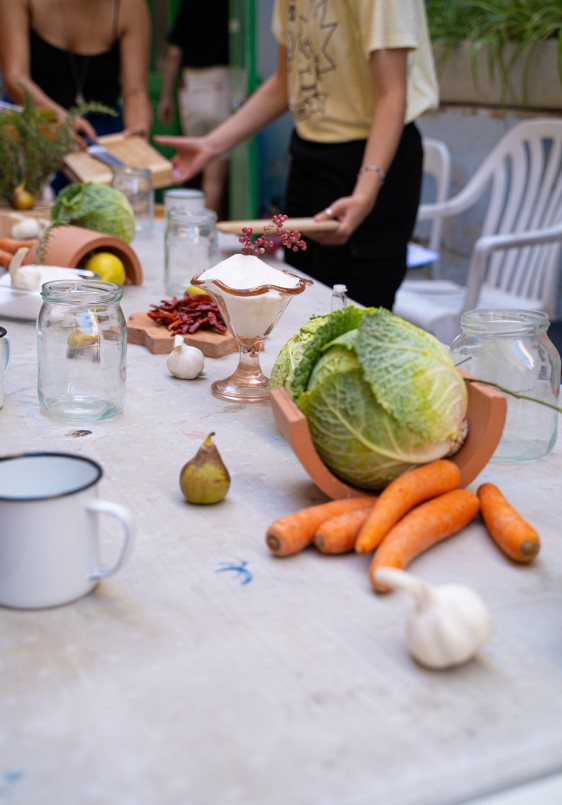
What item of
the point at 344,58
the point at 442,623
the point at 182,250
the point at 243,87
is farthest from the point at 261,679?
the point at 243,87

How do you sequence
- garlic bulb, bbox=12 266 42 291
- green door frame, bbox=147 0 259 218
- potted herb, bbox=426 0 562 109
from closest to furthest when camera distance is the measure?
garlic bulb, bbox=12 266 42 291
potted herb, bbox=426 0 562 109
green door frame, bbox=147 0 259 218

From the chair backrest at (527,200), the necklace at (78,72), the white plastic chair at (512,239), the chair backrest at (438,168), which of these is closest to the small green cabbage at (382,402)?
the white plastic chair at (512,239)

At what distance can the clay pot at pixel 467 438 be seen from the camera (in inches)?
38.2

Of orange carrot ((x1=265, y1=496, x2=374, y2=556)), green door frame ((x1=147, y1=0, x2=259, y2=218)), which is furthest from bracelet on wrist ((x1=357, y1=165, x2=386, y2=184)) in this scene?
green door frame ((x1=147, y1=0, x2=259, y2=218))

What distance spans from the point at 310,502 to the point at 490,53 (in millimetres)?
3333

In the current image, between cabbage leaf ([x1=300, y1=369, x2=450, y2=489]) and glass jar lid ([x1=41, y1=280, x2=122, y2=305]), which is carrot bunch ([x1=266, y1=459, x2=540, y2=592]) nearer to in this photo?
cabbage leaf ([x1=300, y1=369, x2=450, y2=489])

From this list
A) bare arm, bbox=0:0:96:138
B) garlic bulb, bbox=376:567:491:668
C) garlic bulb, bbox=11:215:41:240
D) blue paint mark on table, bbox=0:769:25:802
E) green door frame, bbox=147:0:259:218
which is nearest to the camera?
blue paint mark on table, bbox=0:769:25:802

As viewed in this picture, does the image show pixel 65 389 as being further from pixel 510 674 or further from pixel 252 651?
pixel 510 674

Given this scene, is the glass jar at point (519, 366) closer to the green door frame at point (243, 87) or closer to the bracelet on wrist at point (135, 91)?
the bracelet on wrist at point (135, 91)

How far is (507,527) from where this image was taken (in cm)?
93

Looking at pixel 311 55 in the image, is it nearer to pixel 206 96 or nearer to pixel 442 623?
pixel 442 623

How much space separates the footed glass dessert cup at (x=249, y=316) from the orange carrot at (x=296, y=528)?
0.45 m

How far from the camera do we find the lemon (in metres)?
1.93

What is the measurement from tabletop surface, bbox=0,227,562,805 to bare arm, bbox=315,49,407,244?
135 cm
